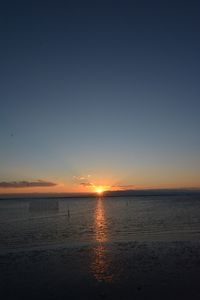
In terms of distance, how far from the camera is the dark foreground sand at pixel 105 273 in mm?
19484

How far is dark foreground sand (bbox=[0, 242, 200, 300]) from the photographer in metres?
19.5

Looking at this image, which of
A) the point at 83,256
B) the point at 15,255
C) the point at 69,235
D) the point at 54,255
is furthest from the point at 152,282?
the point at 69,235

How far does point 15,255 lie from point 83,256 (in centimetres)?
657

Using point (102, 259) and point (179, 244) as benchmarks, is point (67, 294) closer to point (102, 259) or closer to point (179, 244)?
point (102, 259)

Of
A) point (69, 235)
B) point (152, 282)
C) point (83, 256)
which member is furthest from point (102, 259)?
point (69, 235)

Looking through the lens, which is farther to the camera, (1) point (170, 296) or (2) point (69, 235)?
(2) point (69, 235)

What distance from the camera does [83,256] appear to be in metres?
30.5

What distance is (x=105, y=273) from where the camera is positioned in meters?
24.2

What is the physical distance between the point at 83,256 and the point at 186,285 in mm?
12302

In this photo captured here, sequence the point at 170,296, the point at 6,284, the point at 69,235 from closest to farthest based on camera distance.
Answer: the point at 170,296 < the point at 6,284 < the point at 69,235

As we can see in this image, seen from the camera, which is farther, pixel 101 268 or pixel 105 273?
pixel 101 268

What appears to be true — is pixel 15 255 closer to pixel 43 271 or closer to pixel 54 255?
pixel 54 255

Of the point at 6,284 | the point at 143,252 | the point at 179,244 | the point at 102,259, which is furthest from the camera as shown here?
the point at 179,244

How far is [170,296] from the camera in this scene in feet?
60.8
